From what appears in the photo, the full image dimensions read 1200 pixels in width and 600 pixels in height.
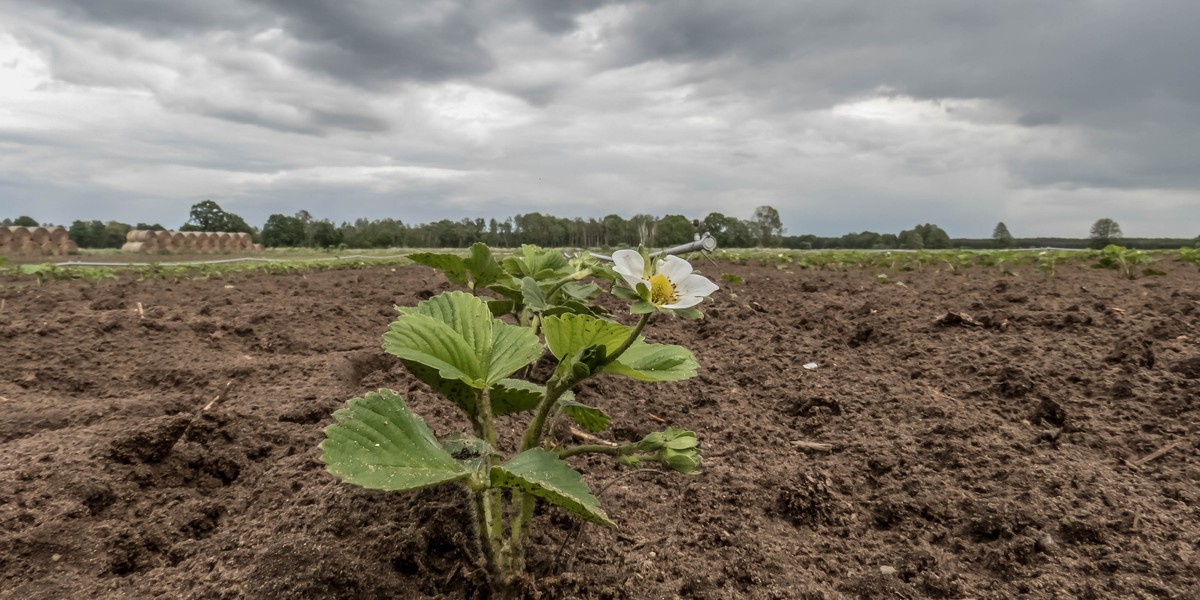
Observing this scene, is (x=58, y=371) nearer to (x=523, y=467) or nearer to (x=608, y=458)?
(x=608, y=458)

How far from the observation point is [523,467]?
1067 mm

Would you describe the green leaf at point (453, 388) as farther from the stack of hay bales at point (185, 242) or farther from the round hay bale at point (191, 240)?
the round hay bale at point (191, 240)

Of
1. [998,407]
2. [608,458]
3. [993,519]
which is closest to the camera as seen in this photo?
[993,519]

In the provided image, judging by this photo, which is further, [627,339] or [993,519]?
[993,519]

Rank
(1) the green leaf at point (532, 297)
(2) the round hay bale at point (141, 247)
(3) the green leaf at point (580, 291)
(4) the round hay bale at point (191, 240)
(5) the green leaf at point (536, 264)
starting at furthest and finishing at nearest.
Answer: (4) the round hay bale at point (191, 240) < (2) the round hay bale at point (141, 247) < (5) the green leaf at point (536, 264) < (3) the green leaf at point (580, 291) < (1) the green leaf at point (532, 297)

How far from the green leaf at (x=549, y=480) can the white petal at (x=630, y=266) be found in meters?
0.34

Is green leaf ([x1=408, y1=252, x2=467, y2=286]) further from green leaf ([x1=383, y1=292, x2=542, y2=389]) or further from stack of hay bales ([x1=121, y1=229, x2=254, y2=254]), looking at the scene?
stack of hay bales ([x1=121, y1=229, x2=254, y2=254])

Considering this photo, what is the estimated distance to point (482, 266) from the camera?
2135 mm

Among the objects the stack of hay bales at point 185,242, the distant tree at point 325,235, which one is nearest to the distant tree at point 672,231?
the distant tree at point 325,235

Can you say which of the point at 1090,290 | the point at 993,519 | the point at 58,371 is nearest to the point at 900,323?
the point at 1090,290

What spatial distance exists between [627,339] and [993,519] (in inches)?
41.7

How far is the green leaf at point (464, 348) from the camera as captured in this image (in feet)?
4.03

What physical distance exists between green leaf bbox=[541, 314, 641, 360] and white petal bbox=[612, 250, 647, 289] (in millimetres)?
88

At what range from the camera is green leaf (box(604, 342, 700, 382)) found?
1.26 meters
